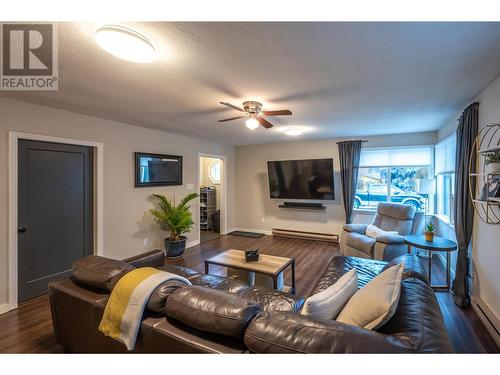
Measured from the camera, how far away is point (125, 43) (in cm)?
146

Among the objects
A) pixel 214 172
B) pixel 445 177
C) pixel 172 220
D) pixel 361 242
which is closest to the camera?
pixel 361 242

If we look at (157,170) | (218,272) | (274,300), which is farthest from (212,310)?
(157,170)

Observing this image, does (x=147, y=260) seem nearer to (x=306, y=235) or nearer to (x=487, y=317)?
(x=487, y=317)

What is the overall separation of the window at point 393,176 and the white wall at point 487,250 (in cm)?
216

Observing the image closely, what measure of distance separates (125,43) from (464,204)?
3683 millimetres

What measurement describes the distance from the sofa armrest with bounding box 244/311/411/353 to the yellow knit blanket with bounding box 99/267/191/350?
663mm

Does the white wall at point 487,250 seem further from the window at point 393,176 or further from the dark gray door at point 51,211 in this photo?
the dark gray door at point 51,211

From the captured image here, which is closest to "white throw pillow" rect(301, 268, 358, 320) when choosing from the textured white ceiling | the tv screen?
the textured white ceiling

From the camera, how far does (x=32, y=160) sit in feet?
9.20

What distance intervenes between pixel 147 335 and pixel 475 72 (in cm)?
326

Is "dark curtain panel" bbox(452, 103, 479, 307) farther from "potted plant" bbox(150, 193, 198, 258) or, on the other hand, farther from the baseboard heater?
"potted plant" bbox(150, 193, 198, 258)

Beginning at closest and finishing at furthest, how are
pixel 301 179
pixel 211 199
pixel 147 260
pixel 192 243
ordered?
pixel 147 260 → pixel 192 243 → pixel 301 179 → pixel 211 199

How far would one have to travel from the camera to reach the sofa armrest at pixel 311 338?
93 cm

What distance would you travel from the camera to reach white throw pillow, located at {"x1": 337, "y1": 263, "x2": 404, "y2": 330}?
116 cm
